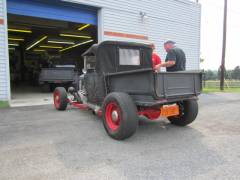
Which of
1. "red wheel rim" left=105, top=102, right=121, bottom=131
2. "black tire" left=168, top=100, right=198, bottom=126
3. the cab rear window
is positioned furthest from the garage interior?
"black tire" left=168, top=100, right=198, bottom=126

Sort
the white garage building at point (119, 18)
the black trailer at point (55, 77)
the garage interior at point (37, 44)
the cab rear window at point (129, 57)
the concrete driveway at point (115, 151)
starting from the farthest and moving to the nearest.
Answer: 1. the garage interior at point (37, 44)
2. the black trailer at point (55, 77)
3. the white garage building at point (119, 18)
4. the cab rear window at point (129, 57)
5. the concrete driveway at point (115, 151)

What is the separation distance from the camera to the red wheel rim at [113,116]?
3773 mm

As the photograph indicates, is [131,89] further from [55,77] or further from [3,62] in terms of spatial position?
[55,77]

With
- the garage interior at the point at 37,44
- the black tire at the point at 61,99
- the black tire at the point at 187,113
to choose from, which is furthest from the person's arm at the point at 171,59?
the garage interior at the point at 37,44

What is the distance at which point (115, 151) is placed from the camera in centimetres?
324

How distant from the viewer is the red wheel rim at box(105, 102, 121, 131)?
3.77 m

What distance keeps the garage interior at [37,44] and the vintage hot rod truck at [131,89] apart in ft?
17.3

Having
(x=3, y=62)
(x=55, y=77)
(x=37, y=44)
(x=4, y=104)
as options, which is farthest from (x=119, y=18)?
(x=37, y=44)

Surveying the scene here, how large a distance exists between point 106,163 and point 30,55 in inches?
1031

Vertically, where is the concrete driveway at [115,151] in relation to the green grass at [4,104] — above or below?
below

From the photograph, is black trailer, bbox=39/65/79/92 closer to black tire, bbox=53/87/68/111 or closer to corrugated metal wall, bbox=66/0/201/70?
corrugated metal wall, bbox=66/0/201/70

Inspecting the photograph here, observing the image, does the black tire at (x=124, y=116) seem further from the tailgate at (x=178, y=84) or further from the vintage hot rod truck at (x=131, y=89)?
the tailgate at (x=178, y=84)

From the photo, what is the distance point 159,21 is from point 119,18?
106 inches

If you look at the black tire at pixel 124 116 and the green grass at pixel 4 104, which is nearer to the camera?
the black tire at pixel 124 116
